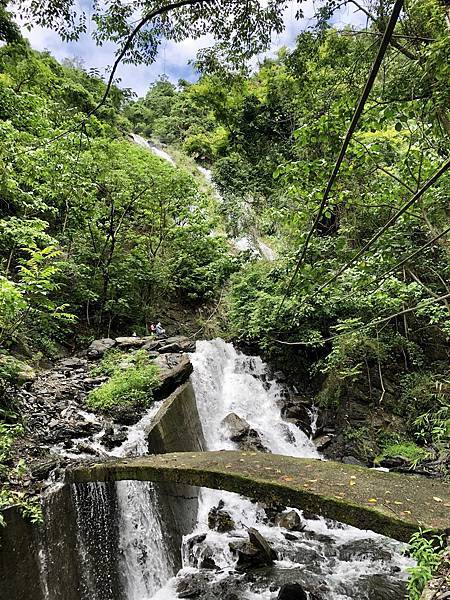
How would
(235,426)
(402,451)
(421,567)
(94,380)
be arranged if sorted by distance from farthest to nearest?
(235,426) → (402,451) → (94,380) → (421,567)

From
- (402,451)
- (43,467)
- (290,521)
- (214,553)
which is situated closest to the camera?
(43,467)

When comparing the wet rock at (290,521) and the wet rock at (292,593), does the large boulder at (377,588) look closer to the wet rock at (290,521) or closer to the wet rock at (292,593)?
the wet rock at (292,593)

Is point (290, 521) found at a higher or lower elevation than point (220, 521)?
lower

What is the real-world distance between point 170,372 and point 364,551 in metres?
4.66

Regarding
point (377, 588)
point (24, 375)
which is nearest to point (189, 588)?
point (377, 588)

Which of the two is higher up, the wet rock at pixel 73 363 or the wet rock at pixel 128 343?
the wet rock at pixel 128 343

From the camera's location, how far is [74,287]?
1139cm

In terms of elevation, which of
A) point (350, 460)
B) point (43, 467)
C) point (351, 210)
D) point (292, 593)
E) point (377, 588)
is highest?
point (351, 210)

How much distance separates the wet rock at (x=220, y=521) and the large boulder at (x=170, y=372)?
7.52 feet

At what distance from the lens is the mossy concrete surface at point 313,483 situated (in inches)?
126

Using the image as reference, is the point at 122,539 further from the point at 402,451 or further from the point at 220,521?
the point at 402,451

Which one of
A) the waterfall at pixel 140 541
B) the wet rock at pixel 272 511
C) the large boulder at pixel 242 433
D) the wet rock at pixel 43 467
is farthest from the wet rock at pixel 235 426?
the wet rock at pixel 43 467

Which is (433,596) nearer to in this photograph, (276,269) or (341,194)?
(341,194)

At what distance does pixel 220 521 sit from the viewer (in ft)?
21.5
